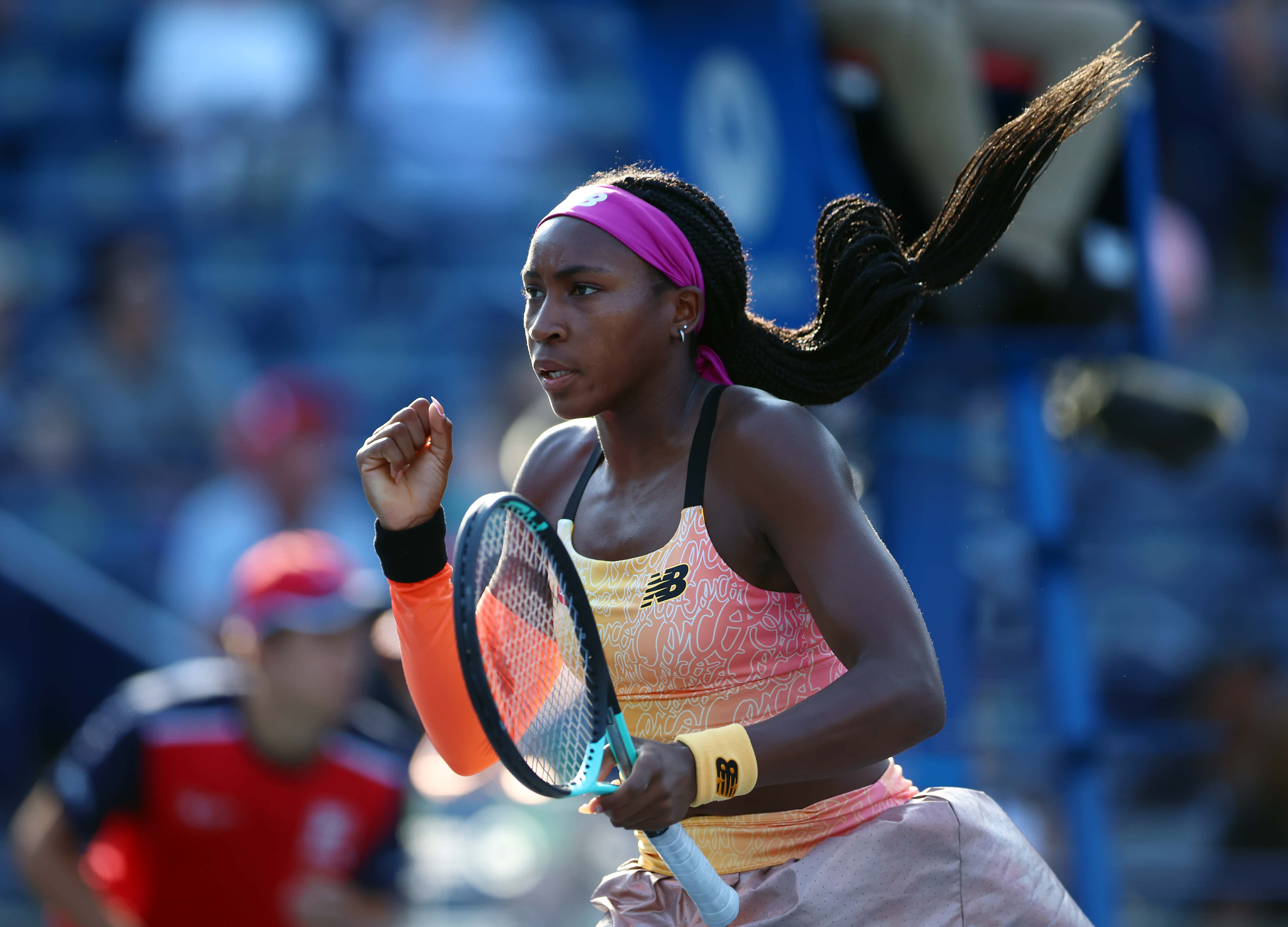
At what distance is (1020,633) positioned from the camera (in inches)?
270

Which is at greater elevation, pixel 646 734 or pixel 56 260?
pixel 56 260

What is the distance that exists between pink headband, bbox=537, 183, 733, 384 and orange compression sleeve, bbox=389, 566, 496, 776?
0.58m

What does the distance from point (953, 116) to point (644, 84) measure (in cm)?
93

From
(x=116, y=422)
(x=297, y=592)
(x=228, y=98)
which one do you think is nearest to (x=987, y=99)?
(x=297, y=592)

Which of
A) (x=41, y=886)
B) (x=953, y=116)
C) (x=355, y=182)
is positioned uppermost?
(x=355, y=182)

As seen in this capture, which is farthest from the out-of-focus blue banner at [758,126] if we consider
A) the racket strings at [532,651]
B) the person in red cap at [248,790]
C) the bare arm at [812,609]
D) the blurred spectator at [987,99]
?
the racket strings at [532,651]

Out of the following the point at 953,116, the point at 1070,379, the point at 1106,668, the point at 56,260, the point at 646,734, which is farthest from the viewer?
the point at 56,260

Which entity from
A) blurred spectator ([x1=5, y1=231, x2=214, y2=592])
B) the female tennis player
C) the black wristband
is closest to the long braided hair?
the female tennis player

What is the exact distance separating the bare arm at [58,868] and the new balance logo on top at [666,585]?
230cm

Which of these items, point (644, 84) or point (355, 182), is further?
point (355, 182)

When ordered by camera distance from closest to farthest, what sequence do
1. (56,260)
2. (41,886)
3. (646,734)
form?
(646,734)
(41,886)
(56,260)

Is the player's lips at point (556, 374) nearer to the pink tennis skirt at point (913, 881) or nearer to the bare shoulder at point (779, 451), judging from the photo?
the bare shoulder at point (779, 451)

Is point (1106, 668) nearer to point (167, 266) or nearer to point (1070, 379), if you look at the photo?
point (1070, 379)

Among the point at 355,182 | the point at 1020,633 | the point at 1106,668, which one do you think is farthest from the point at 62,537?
the point at 1106,668
